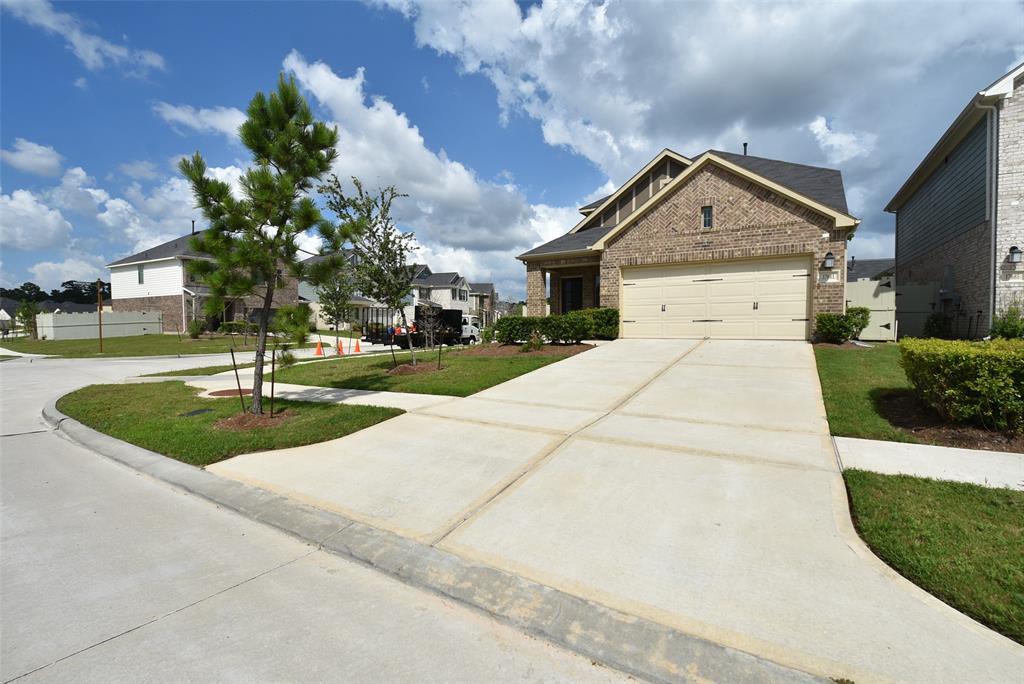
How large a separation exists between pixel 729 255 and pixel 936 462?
10.6 meters

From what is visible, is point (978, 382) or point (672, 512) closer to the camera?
point (672, 512)

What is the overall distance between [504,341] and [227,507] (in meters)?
11.5

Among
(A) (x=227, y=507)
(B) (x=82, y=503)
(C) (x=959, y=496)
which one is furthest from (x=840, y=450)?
(B) (x=82, y=503)

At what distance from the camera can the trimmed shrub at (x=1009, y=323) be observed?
36.4 feet

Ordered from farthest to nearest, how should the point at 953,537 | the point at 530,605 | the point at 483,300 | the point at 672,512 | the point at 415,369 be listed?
the point at 483,300 < the point at 415,369 < the point at 672,512 < the point at 953,537 < the point at 530,605

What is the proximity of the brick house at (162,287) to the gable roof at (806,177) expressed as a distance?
30708mm

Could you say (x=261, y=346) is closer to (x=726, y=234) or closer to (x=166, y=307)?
(x=726, y=234)

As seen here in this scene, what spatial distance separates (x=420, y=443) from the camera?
17.1ft

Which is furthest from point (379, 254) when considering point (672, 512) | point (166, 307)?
point (166, 307)

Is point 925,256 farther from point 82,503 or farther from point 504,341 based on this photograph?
point 82,503

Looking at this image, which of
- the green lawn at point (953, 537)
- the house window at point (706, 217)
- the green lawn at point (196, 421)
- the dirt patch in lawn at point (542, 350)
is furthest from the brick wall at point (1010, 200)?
the green lawn at point (196, 421)

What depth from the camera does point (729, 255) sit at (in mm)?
13719

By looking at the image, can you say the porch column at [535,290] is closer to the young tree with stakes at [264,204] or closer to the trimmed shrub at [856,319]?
the trimmed shrub at [856,319]

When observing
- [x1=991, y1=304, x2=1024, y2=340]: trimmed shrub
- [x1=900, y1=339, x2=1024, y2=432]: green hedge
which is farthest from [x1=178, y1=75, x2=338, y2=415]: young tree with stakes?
[x1=991, y1=304, x2=1024, y2=340]: trimmed shrub
